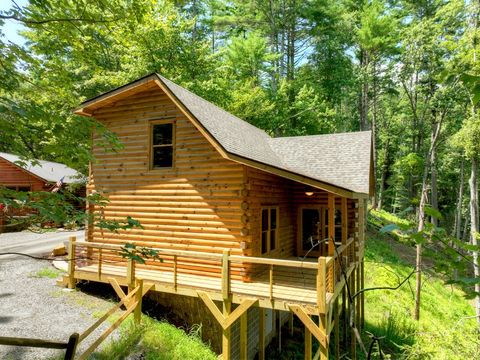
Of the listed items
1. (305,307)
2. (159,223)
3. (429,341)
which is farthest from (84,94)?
(429,341)

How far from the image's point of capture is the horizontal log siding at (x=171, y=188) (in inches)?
397

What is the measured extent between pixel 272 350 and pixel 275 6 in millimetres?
28441

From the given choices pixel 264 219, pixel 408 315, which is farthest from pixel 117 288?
pixel 408 315

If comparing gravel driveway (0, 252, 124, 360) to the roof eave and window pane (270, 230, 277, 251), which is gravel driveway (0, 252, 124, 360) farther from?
the roof eave

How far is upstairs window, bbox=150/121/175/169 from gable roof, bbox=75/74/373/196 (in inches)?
50.7

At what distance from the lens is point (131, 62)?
21.1m

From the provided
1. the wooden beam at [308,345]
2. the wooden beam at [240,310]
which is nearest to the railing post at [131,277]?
the wooden beam at [240,310]

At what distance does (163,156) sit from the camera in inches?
447

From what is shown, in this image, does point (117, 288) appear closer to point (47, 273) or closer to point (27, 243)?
point (47, 273)

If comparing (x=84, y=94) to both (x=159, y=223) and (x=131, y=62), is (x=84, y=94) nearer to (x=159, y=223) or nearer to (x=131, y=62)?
(x=131, y=62)

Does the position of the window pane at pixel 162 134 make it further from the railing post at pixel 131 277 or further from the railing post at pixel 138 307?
the railing post at pixel 138 307

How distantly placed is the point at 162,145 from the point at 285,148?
296 inches

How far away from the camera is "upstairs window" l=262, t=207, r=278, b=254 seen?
11289 mm

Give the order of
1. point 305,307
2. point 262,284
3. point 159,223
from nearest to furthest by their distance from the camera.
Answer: point 305,307 < point 262,284 < point 159,223
